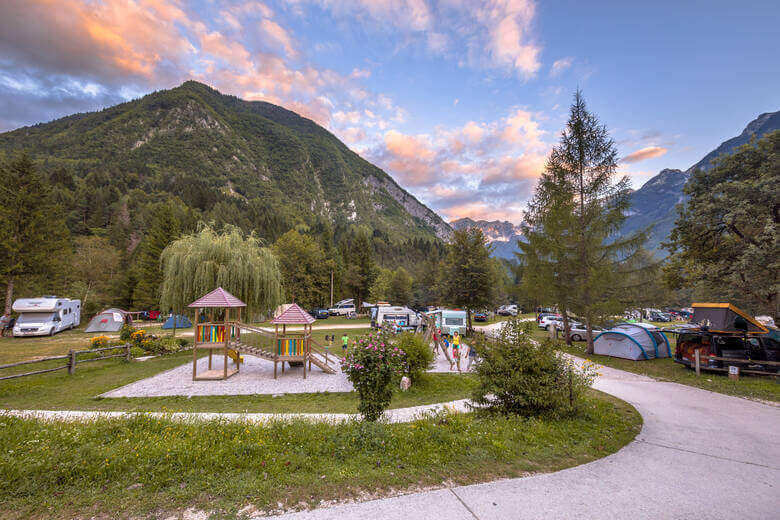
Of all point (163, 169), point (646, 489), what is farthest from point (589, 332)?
point (163, 169)

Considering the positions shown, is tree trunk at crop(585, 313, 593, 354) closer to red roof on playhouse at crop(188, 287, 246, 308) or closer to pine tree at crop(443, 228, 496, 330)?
pine tree at crop(443, 228, 496, 330)

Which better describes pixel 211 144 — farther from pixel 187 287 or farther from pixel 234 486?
pixel 234 486

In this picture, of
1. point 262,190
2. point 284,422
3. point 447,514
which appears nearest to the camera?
point 447,514

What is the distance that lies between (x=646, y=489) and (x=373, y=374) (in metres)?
4.12

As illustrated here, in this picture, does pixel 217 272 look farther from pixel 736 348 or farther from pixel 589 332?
pixel 736 348

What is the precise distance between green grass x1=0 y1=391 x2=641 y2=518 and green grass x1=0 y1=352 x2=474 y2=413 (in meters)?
3.04

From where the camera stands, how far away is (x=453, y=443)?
4.80 metres

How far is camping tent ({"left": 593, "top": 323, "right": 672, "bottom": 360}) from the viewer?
15000mm

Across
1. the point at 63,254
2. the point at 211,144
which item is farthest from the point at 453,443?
the point at 211,144

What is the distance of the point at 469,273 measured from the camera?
23781 mm

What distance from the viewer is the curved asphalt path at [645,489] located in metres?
3.33

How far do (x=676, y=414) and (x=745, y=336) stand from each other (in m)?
7.62

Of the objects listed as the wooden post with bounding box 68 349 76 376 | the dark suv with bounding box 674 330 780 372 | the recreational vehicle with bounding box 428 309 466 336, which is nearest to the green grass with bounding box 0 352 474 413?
the wooden post with bounding box 68 349 76 376

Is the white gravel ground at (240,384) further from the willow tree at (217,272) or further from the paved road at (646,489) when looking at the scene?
the paved road at (646,489)
